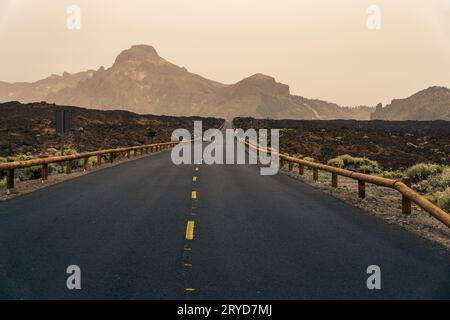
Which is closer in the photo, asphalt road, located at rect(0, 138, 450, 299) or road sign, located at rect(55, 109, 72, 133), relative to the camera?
asphalt road, located at rect(0, 138, 450, 299)

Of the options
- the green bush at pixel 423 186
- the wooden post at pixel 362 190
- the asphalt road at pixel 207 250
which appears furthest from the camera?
the green bush at pixel 423 186

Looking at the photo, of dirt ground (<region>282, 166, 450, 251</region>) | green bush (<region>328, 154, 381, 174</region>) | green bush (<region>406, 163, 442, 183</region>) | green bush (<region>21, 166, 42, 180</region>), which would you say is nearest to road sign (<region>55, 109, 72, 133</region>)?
green bush (<region>21, 166, 42, 180</region>)

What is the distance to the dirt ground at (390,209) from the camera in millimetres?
9414

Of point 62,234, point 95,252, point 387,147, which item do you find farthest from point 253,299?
point 387,147

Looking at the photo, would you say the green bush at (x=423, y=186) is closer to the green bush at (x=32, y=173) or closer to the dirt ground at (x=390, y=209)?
the dirt ground at (x=390, y=209)

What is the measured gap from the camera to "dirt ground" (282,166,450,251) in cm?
941

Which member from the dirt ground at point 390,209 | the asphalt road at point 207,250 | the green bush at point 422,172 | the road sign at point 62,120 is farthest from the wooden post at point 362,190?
the road sign at point 62,120

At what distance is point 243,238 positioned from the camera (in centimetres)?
831

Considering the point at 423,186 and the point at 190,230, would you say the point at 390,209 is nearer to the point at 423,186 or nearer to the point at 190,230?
the point at 190,230

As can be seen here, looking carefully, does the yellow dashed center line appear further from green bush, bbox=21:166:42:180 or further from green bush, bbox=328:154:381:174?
green bush, bbox=328:154:381:174

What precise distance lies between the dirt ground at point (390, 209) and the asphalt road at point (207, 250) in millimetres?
494

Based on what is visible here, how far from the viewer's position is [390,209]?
12164 millimetres

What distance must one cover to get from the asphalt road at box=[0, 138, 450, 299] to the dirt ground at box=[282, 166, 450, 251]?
1.62 ft
